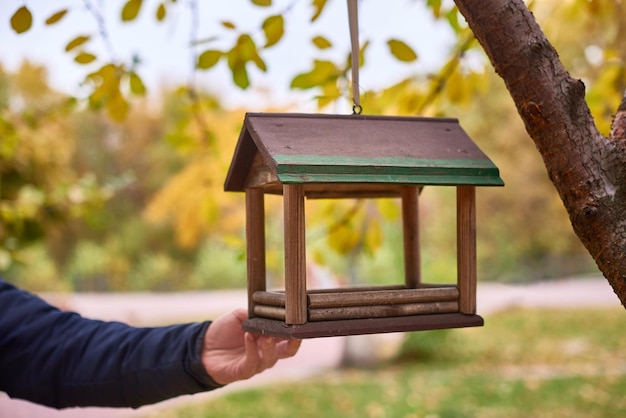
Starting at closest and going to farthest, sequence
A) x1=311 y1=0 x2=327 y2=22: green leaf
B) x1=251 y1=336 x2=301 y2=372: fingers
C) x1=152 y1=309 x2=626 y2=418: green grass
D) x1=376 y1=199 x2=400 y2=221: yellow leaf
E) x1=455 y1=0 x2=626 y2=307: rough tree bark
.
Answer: x1=455 y1=0 x2=626 y2=307: rough tree bark < x1=251 y1=336 x2=301 y2=372: fingers < x1=311 y1=0 x2=327 y2=22: green leaf < x1=376 y1=199 x2=400 y2=221: yellow leaf < x1=152 y1=309 x2=626 y2=418: green grass

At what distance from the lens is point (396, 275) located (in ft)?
32.8

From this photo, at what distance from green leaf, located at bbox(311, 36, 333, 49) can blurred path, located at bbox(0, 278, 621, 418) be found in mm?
5378

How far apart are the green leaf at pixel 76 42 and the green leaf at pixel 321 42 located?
2.44ft

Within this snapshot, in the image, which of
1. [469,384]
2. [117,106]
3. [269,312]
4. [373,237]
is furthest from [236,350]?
[469,384]

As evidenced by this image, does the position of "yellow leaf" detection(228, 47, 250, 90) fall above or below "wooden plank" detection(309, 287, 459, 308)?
above

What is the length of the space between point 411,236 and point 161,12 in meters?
1.30

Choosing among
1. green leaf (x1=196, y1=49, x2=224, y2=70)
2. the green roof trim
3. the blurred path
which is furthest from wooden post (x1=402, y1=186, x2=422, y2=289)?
the blurred path

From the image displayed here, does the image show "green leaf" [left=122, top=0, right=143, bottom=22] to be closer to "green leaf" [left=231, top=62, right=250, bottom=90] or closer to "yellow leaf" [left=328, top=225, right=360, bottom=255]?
"green leaf" [left=231, top=62, right=250, bottom=90]

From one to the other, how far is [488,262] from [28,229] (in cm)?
1497

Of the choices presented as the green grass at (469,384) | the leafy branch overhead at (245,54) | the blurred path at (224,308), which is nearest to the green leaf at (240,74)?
the leafy branch overhead at (245,54)

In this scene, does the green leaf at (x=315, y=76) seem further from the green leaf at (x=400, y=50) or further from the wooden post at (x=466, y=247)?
the wooden post at (x=466, y=247)

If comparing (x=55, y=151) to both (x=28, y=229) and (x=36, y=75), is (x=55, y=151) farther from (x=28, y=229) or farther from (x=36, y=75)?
(x=36, y=75)

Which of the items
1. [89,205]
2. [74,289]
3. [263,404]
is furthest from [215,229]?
[89,205]

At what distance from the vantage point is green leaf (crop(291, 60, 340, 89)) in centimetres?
238
